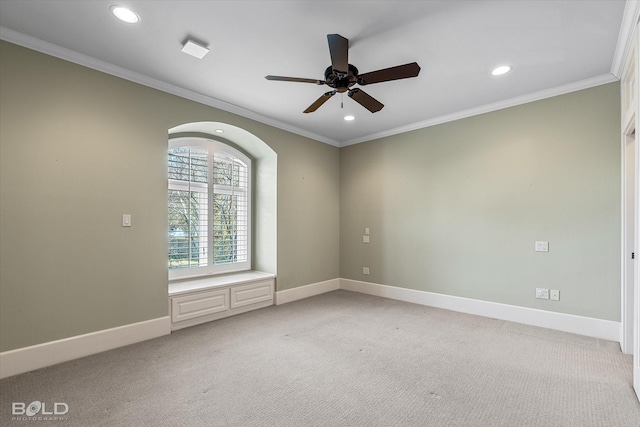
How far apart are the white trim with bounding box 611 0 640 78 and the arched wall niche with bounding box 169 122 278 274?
3849mm

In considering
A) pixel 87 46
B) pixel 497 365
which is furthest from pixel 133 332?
pixel 497 365

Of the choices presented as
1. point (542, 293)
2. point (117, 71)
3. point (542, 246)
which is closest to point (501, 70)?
point (542, 246)

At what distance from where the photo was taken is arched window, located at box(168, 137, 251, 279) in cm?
396

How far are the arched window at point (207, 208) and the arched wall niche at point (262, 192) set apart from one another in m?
0.12

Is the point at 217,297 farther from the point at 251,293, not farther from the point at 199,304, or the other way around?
the point at 251,293

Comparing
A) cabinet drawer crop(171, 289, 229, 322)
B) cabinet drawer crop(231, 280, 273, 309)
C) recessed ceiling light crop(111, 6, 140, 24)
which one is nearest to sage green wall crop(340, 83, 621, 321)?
cabinet drawer crop(231, 280, 273, 309)

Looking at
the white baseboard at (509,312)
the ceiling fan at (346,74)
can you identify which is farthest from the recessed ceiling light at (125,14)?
the white baseboard at (509,312)

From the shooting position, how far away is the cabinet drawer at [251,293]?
4.02m

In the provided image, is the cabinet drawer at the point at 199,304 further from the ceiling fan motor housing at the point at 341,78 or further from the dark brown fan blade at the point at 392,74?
the dark brown fan blade at the point at 392,74

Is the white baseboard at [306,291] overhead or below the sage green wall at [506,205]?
below

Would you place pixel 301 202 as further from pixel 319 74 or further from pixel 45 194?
pixel 45 194

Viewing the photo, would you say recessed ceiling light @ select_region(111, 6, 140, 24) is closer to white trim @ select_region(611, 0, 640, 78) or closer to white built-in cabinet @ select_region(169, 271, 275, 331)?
white built-in cabinet @ select_region(169, 271, 275, 331)

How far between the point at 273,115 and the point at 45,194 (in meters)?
2.75

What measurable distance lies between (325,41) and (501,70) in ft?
6.11
